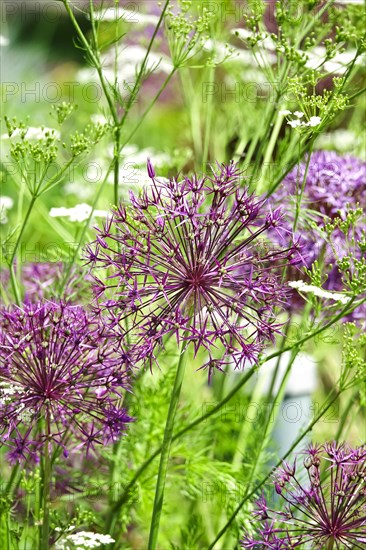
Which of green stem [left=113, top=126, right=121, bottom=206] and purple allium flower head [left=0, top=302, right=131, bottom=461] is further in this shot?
green stem [left=113, top=126, right=121, bottom=206]

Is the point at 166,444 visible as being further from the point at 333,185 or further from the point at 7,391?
the point at 333,185

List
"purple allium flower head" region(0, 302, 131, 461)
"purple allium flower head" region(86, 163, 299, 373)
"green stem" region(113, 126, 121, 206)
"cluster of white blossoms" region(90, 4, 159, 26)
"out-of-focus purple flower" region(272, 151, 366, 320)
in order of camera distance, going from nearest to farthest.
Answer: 1. "purple allium flower head" region(86, 163, 299, 373)
2. "purple allium flower head" region(0, 302, 131, 461)
3. "green stem" region(113, 126, 121, 206)
4. "cluster of white blossoms" region(90, 4, 159, 26)
5. "out-of-focus purple flower" region(272, 151, 366, 320)

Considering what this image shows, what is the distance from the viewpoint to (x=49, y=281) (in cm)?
296

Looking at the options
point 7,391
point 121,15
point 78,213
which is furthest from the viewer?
point 78,213

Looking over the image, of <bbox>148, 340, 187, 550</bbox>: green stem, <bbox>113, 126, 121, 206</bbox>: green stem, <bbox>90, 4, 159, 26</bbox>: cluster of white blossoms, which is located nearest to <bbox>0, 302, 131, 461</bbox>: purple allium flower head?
<bbox>148, 340, 187, 550</bbox>: green stem

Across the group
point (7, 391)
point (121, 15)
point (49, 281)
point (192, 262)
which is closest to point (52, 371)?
point (7, 391)

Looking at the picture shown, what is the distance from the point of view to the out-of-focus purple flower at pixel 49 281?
112 inches

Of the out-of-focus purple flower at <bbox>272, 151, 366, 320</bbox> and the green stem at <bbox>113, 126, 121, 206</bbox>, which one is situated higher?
the out-of-focus purple flower at <bbox>272, 151, 366, 320</bbox>

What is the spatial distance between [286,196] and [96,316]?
1.13 meters

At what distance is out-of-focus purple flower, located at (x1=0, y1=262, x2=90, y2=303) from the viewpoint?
2844 millimetres

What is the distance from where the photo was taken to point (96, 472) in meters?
2.97

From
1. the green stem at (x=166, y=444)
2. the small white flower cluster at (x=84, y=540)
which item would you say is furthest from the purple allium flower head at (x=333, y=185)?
the small white flower cluster at (x=84, y=540)

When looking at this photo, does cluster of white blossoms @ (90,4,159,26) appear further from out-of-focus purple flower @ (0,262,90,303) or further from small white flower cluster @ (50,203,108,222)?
out-of-focus purple flower @ (0,262,90,303)

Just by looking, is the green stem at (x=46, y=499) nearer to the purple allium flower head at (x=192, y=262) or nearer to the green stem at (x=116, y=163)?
the purple allium flower head at (x=192, y=262)
